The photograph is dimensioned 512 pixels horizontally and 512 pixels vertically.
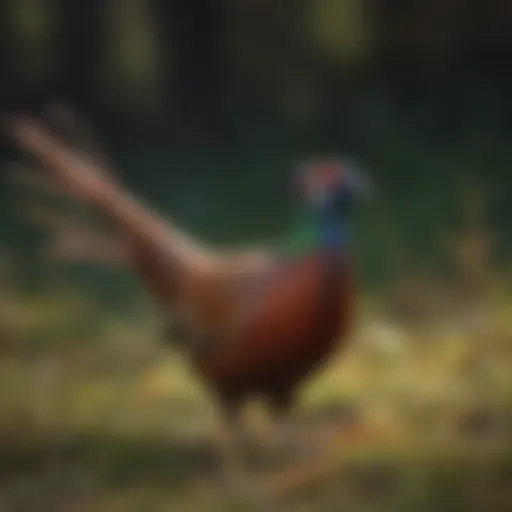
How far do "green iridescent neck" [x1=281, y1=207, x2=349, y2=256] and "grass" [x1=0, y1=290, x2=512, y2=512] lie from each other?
12cm

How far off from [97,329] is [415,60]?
544 millimetres

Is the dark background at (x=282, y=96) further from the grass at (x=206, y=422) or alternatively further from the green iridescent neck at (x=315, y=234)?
the grass at (x=206, y=422)

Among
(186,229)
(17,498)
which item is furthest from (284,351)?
(17,498)

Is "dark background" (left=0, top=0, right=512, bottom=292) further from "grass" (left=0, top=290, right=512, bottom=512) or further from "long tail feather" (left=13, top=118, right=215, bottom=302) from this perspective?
"grass" (left=0, top=290, right=512, bottom=512)

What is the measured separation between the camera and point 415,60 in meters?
1.58

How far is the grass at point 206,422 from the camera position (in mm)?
1515

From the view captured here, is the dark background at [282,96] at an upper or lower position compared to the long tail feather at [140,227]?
upper

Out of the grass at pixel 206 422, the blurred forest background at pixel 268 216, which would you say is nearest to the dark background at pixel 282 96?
the blurred forest background at pixel 268 216

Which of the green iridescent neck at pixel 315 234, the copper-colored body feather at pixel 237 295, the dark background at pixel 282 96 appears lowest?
the copper-colored body feather at pixel 237 295

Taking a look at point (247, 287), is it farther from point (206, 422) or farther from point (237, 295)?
point (206, 422)

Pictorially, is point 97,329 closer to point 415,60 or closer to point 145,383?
point 145,383

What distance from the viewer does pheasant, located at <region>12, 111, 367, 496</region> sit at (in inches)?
60.5

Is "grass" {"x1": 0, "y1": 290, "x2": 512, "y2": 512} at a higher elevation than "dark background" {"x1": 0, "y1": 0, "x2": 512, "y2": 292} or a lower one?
lower

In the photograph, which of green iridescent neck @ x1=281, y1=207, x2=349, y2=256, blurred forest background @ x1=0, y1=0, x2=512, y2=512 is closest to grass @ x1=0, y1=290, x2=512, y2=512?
blurred forest background @ x1=0, y1=0, x2=512, y2=512
